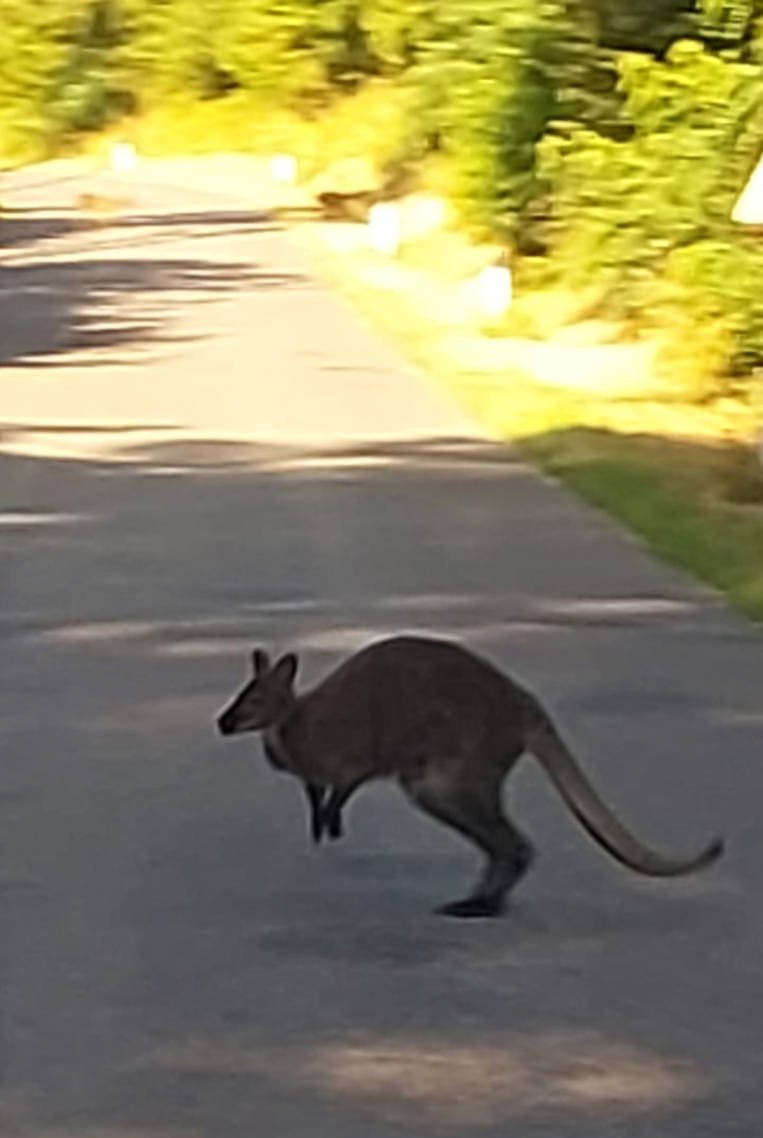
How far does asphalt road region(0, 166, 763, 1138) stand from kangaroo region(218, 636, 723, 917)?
205 mm

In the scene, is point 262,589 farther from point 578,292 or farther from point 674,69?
point 578,292

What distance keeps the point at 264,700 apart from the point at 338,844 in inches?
35.8

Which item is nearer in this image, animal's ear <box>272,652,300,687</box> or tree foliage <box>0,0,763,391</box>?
animal's ear <box>272,652,300,687</box>

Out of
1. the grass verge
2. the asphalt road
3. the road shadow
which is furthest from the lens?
the road shadow

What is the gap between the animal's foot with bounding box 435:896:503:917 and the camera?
29.2ft

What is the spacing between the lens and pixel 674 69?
2889cm

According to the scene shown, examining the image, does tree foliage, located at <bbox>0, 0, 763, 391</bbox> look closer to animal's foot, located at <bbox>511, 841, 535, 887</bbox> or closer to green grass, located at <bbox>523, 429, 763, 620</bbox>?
green grass, located at <bbox>523, 429, 763, 620</bbox>

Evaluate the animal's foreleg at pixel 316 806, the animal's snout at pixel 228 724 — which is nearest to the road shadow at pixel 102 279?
the animal's foreleg at pixel 316 806

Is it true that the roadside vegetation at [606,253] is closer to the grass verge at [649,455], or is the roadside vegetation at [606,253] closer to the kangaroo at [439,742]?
the grass verge at [649,455]

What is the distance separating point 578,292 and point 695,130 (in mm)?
6234

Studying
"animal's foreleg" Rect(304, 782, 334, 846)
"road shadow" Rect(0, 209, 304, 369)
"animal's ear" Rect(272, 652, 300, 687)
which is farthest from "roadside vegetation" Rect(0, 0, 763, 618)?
"animal's ear" Rect(272, 652, 300, 687)

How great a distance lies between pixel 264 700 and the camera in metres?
9.12

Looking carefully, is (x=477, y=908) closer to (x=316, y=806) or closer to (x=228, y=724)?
(x=316, y=806)

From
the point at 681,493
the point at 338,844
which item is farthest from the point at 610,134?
the point at 338,844
